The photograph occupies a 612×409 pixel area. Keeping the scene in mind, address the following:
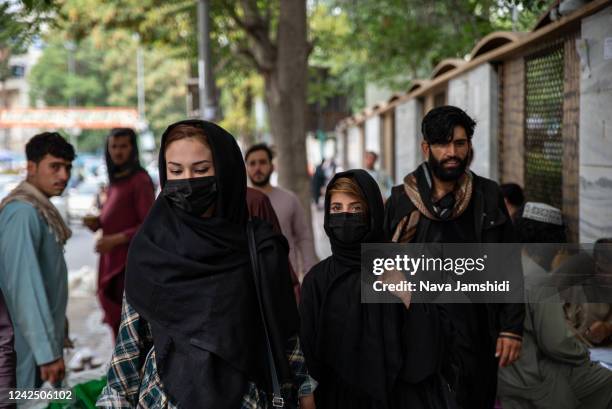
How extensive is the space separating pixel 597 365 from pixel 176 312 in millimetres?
2410

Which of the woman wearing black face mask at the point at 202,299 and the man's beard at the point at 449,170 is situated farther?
the man's beard at the point at 449,170

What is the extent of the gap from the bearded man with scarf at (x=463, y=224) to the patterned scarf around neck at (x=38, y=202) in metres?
1.71

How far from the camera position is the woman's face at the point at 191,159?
2645 millimetres

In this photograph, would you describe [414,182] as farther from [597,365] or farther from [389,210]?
[597,365]

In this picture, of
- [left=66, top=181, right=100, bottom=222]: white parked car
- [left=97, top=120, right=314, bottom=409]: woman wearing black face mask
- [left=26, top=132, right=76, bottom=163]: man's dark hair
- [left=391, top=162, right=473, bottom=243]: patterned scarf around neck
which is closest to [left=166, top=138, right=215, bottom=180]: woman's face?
[left=97, top=120, right=314, bottom=409]: woman wearing black face mask

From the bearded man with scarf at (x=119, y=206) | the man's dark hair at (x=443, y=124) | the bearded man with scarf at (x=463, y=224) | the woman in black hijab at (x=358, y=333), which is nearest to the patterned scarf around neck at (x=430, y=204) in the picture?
the bearded man with scarf at (x=463, y=224)

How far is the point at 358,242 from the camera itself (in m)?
3.19

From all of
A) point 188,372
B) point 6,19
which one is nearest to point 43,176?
point 6,19

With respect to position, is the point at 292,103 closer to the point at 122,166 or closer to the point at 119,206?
the point at 122,166

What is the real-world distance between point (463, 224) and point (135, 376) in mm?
1792

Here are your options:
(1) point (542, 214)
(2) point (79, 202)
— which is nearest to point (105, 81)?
Result: (2) point (79, 202)

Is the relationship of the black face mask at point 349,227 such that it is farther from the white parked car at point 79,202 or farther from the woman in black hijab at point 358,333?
the white parked car at point 79,202

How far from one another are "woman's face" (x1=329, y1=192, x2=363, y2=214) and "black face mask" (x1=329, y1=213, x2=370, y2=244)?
21 mm

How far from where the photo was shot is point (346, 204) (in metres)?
3.23
